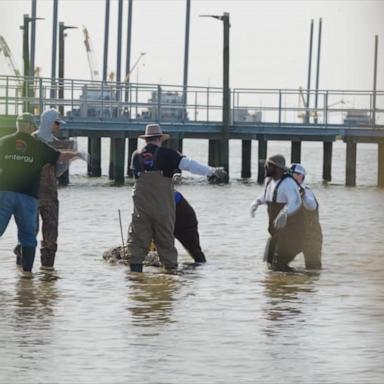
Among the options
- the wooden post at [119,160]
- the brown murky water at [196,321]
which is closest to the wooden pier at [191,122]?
the wooden post at [119,160]

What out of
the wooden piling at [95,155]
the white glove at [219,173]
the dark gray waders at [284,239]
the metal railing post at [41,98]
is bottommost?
the wooden piling at [95,155]

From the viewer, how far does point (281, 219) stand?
605 inches

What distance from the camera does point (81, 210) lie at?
30875mm

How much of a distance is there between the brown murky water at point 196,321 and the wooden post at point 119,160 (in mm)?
26747

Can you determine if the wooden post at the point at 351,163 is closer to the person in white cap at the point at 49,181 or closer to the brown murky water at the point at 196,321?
the brown murky water at the point at 196,321

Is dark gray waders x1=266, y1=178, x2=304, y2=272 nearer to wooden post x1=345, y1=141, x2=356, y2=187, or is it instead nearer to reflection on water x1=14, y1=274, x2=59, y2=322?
reflection on water x1=14, y1=274, x2=59, y2=322

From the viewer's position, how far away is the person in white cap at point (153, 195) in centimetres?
1502

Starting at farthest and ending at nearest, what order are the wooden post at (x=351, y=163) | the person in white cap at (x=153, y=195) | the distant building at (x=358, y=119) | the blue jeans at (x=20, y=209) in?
the distant building at (x=358, y=119)
the wooden post at (x=351, y=163)
the person in white cap at (x=153, y=195)
the blue jeans at (x=20, y=209)

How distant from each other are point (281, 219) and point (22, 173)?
233 centimetres

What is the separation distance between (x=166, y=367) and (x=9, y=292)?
4.15 meters

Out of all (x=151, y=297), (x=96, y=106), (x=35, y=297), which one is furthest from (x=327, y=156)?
(x=35, y=297)

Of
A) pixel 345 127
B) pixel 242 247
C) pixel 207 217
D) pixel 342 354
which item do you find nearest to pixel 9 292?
pixel 342 354

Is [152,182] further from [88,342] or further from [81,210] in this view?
[81,210]

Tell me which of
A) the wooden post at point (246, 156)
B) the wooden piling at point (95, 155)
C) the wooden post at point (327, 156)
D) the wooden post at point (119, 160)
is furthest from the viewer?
the wooden piling at point (95, 155)
